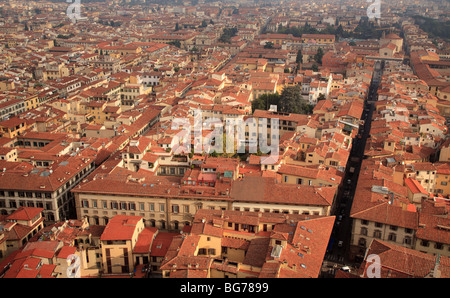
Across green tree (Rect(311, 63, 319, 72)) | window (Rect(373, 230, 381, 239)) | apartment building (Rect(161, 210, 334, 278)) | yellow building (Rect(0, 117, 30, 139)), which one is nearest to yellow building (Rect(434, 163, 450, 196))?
window (Rect(373, 230, 381, 239))

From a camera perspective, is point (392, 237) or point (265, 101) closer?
point (392, 237)

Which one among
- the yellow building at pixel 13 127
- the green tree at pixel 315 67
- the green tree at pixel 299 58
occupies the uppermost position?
the green tree at pixel 299 58

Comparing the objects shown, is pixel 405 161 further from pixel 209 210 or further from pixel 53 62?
pixel 53 62

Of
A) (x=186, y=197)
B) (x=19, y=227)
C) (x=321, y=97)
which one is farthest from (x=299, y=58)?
(x=19, y=227)

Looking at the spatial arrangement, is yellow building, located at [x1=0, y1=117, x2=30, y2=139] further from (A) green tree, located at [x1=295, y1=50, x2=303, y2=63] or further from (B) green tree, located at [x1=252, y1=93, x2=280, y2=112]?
(A) green tree, located at [x1=295, y1=50, x2=303, y2=63]

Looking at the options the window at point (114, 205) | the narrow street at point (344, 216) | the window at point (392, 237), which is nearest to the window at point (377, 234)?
the window at point (392, 237)

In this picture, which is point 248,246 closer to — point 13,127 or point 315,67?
point 13,127

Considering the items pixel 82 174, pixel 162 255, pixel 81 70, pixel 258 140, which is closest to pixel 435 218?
pixel 162 255

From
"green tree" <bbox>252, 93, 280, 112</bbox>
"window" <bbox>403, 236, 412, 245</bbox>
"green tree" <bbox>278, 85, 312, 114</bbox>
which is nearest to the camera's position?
"window" <bbox>403, 236, 412, 245</bbox>

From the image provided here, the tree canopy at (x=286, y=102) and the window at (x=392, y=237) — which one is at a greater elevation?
the tree canopy at (x=286, y=102)

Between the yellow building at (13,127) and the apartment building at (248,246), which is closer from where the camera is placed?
the apartment building at (248,246)

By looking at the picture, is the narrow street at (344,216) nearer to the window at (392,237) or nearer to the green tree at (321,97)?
the window at (392,237)
